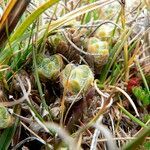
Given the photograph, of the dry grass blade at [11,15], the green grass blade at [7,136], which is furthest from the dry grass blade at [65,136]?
the dry grass blade at [11,15]

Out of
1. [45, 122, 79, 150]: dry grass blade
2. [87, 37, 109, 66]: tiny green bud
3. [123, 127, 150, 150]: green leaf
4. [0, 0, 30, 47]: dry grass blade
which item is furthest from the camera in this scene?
[87, 37, 109, 66]: tiny green bud

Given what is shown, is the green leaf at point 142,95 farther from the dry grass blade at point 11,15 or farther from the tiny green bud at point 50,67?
the dry grass blade at point 11,15

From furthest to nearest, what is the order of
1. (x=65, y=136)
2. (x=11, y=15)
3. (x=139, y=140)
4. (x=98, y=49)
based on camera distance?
(x=98, y=49) < (x=11, y=15) < (x=65, y=136) < (x=139, y=140)

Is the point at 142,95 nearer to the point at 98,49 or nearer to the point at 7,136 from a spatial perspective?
the point at 98,49

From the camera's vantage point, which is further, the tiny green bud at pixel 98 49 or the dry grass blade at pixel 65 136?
the tiny green bud at pixel 98 49

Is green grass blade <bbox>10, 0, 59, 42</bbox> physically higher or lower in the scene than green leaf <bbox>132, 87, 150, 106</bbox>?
higher

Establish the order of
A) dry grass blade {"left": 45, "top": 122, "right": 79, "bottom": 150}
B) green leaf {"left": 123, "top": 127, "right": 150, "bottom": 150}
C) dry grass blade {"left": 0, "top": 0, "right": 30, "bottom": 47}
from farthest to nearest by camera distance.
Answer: dry grass blade {"left": 0, "top": 0, "right": 30, "bottom": 47}
dry grass blade {"left": 45, "top": 122, "right": 79, "bottom": 150}
green leaf {"left": 123, "top": 127, "right": 150, "bottom": 150}

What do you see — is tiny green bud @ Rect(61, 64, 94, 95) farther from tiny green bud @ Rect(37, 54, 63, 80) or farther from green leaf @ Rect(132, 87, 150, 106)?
green leaf @ Rect(132, 87, 150, 106)

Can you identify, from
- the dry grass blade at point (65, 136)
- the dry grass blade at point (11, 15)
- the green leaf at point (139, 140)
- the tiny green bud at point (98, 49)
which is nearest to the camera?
the green leaf at point (139, 140)

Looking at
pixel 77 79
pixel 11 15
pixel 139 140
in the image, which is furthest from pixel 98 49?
pixel 139 140

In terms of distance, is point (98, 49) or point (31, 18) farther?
point (98, 49)

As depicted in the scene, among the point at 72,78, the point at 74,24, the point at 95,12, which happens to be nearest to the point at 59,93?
the point at 72,78

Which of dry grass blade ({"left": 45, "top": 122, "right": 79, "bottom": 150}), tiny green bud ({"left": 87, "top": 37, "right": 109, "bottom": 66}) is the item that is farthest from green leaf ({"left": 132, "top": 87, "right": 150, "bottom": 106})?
dry grass blade ({"left": 45, "top": 122, "right": 79, "bottom": 150})
